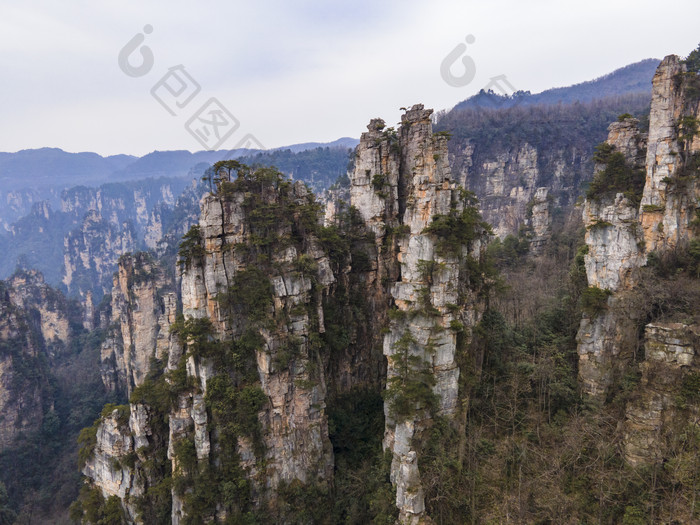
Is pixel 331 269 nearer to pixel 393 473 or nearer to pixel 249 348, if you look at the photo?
pixel 249 348

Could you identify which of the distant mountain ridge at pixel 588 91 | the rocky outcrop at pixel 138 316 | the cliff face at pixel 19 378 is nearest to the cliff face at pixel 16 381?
the cliff face at pixel 19 378

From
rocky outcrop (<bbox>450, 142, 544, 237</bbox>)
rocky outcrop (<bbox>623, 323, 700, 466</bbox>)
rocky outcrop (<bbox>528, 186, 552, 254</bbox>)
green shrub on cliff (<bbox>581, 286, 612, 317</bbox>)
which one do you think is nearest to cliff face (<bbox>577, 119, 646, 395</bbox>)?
green shrub on cliff (<bbox>581, 286, 612, 317</bbox>)

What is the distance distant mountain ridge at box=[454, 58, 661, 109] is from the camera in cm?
13600

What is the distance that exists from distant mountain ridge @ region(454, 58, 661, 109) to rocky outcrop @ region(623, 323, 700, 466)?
428 ft

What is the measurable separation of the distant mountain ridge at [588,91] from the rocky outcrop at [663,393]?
13037 cm

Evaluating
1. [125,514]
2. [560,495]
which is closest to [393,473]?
[560,495]

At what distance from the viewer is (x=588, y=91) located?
150500mm

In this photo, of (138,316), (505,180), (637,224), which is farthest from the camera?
(505,180)

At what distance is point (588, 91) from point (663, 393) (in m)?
170

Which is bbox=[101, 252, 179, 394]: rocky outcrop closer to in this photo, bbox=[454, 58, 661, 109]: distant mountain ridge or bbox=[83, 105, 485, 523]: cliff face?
bbox=[83, 105, 485, 523]: cliff face

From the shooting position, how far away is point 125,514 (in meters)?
23.0

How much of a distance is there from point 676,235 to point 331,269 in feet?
62.0

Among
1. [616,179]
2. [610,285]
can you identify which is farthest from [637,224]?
[616,179]

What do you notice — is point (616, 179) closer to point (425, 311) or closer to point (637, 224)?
point (637, 224)
